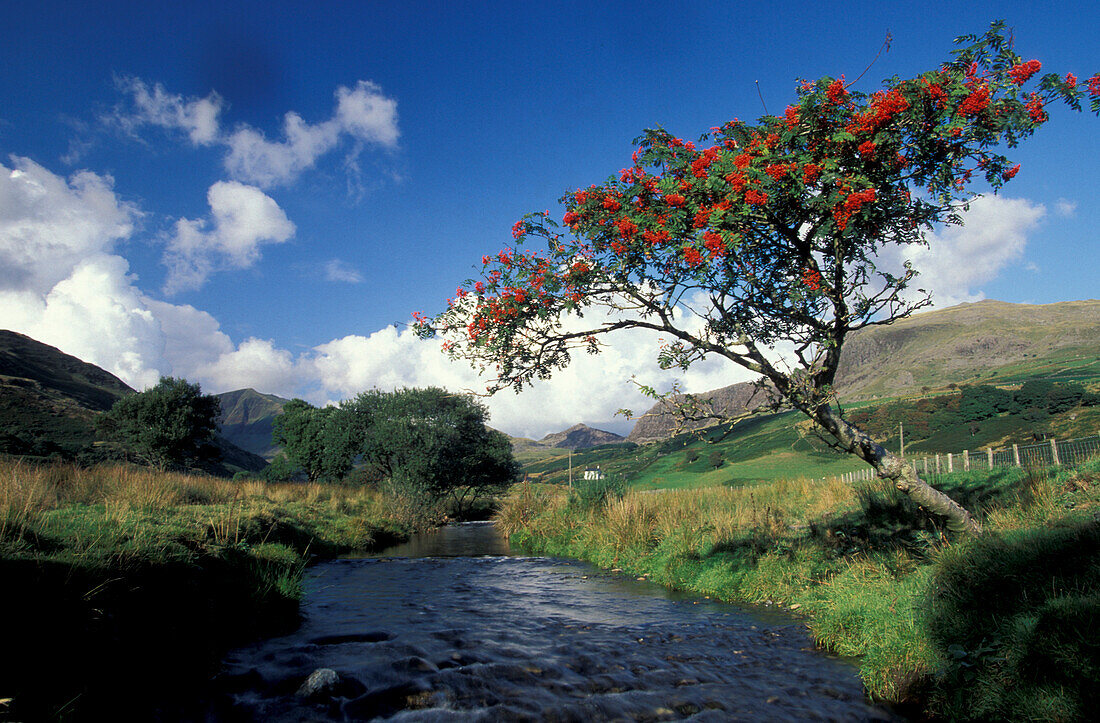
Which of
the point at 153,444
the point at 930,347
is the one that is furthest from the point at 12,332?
the point at 930,347

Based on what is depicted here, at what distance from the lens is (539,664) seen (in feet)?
23.3

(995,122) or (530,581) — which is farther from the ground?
(995,122)

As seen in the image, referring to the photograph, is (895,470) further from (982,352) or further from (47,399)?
(982,352)

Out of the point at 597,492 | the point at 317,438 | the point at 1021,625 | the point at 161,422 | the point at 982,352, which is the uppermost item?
the point at 982,352

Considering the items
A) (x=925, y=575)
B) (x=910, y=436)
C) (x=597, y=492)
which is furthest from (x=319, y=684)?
(x=910, y=436)

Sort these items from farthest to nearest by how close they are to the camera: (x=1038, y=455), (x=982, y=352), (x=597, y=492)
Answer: (x=982, y=352) < (x=597, y=492) < (x=1038, y=455)

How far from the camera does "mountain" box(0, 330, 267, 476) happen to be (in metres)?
39.9

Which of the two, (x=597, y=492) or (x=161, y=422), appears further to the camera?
(x=161, y=422)

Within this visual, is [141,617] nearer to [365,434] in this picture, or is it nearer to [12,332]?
[365,434]

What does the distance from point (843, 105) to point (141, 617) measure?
1062 cm

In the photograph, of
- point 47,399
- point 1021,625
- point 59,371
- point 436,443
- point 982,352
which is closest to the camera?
point 1021,625

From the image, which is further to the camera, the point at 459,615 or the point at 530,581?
the point at 530,581

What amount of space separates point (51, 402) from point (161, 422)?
48.6m

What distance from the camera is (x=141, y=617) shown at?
6.32 m
